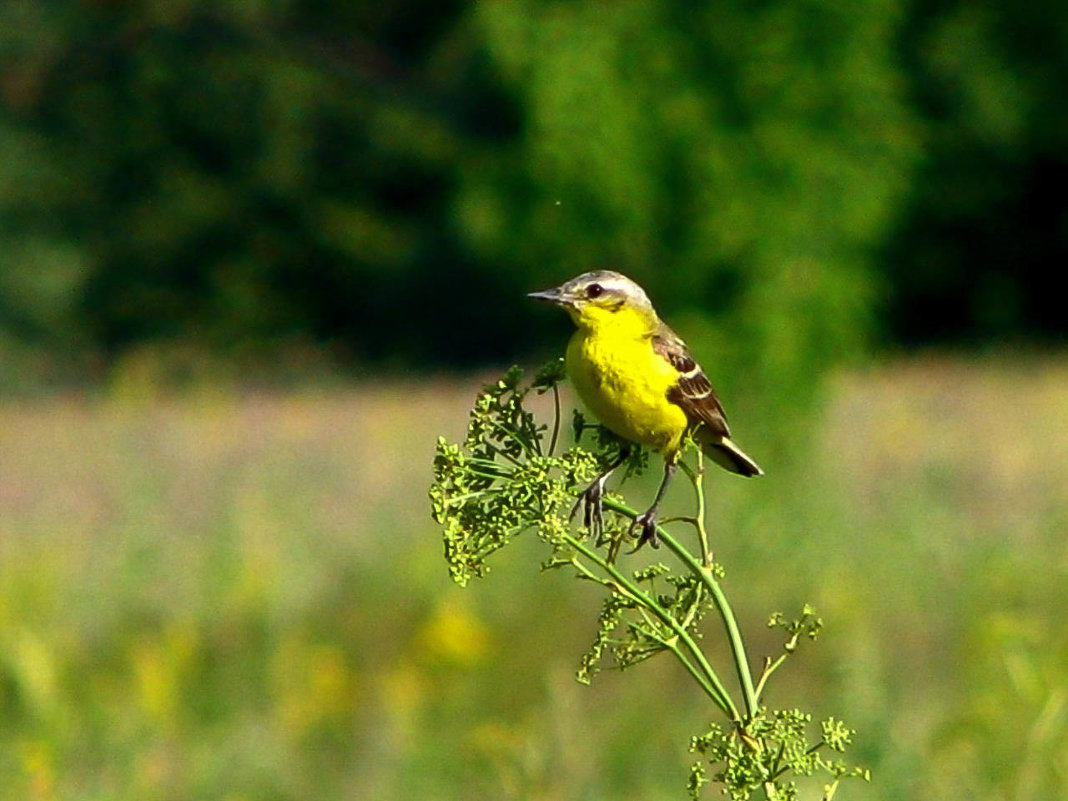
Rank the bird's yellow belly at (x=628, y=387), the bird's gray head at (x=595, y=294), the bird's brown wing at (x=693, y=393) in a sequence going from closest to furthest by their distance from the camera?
the bird's yellow belly at (x=628, y=387) < the bird's brown wing at (x=693, y=393) < the bird's gray head at (x=595, y=294)

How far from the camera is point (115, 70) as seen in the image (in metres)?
34.9

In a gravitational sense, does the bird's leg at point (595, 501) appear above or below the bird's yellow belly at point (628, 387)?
below

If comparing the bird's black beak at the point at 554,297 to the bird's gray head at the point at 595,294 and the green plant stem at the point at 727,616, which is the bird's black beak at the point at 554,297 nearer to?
the bird's gray head at the point at 595,294

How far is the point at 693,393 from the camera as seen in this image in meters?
3.08

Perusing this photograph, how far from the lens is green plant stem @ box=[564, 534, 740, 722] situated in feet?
6.27

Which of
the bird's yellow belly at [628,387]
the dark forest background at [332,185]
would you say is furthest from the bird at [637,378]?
the dark forest background at [332,185]

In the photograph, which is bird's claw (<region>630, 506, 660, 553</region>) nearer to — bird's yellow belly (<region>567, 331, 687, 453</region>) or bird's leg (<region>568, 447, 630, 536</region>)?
bird's leg (<region>568, 447, 630, 536</region>)

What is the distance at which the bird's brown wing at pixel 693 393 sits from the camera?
3.05 meters

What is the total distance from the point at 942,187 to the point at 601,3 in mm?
19697

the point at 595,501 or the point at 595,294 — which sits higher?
the point at 595,294

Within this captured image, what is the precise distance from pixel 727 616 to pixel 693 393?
45.9 inches

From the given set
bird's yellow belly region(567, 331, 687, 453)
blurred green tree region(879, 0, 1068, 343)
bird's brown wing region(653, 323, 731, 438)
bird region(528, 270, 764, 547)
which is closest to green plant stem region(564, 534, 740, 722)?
bird region(528, 270, 764, 547)

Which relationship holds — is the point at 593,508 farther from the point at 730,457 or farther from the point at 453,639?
the point at 453,639

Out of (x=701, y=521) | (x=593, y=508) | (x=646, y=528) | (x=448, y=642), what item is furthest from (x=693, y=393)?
(x=448, y=642)
